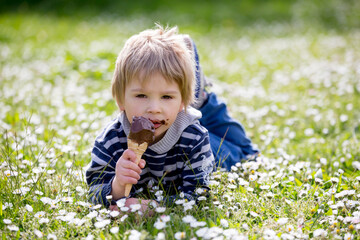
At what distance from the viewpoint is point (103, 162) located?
2.78 meters

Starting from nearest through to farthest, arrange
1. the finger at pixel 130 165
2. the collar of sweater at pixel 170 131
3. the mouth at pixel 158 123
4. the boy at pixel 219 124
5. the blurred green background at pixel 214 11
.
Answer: the finger at pixel 130 165 → the mouth at pixel 158 123 → the collar of sweater at pixel 170 131 → the boy at pixel 219 124 → the blurred green background at pixel 214 11

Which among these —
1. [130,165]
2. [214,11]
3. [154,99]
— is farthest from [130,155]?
[214,11]

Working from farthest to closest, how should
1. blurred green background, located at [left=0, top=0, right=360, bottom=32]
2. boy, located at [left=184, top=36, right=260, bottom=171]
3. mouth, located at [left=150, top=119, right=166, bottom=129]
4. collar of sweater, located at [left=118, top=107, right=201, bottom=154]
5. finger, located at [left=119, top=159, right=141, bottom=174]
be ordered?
blurred green background, located at [left=0, top=0, right=360, bottom=32], boy, located at [left=184, top=36, right=260, bottom=171], collar of sweater, located at [left=118, top=107, right=201, bottom=154], mouth, located at [left=150, top=119, right=166, bottom=129], finger, located at [left=119, top=159, right=141, bottom=174]

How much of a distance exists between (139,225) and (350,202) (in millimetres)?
1420

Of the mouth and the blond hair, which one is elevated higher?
the blond hair

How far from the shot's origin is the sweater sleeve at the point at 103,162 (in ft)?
9.12

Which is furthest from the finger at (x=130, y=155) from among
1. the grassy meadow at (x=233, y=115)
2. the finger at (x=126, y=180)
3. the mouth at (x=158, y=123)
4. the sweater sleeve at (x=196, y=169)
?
the sweater sleeve at (x=196, y=169)

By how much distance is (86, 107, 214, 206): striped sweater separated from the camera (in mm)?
2766

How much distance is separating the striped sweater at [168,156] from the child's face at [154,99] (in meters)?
0.18

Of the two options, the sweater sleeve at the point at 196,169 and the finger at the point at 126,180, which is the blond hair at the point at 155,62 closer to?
the sweater sleeve at the point at 196,169

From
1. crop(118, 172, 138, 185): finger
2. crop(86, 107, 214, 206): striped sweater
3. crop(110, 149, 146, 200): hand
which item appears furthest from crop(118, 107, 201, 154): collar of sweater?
crop(118, 172, 138, 185): finger

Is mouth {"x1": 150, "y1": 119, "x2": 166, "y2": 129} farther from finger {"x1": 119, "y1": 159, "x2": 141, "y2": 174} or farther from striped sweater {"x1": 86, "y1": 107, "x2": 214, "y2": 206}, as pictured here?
finger {"x1": 119, "y1": 159, "x2": 141, "y2": 174}

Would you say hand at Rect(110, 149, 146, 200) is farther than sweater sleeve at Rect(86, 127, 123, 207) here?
No

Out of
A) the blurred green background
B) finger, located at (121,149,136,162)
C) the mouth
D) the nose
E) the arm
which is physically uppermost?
the blurred green background
